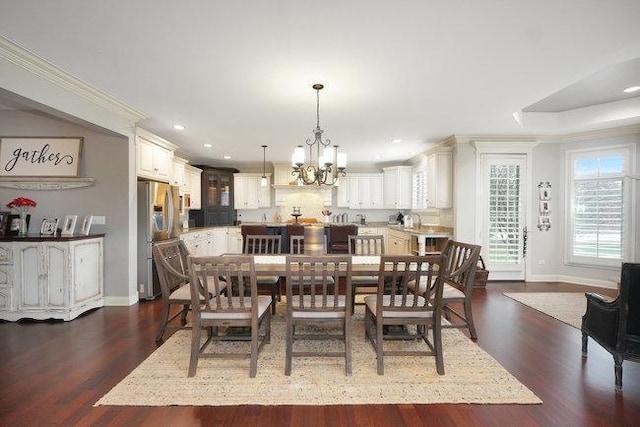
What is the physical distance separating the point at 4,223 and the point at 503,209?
7.20 metres

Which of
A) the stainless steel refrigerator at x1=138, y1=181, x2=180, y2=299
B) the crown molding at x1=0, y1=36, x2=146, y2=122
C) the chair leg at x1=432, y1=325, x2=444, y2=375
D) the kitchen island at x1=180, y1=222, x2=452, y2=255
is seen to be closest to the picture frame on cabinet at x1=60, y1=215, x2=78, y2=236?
the stainless steel refrigerator at x1=138, y1=181, x2=180, y2=299

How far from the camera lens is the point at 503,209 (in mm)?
5113

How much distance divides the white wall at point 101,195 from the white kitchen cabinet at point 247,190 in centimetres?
379

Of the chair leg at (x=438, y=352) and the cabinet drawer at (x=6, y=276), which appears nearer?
the chair leg at (x=438, y=352)

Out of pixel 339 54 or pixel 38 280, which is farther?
pixel 38 280

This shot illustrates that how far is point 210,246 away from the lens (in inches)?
257

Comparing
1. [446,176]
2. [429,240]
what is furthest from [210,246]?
[446,176]

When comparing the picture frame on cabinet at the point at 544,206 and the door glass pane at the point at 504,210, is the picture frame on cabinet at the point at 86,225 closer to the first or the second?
the door glass pane at the point at 504,210

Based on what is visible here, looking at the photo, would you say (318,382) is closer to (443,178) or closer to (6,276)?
(6,276)

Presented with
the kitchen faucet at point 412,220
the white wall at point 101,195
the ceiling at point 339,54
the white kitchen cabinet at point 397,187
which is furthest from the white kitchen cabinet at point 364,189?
the white wall at point 101,195

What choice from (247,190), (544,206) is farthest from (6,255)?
(544,206)

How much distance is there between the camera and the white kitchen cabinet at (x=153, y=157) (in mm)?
4188

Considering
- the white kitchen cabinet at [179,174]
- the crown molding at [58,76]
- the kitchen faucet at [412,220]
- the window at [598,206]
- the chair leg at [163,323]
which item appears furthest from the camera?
the kitchen faucet at [412,220]

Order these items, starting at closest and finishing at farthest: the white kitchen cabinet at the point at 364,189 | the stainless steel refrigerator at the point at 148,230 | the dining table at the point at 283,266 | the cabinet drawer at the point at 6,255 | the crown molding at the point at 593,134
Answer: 1. the dining table at the point at 283,266
2. the cabinet drawer at the point at 6,255
3. the stainless steel refrigerator at the point at 148,230
4. the crown molding at the point at 593,134
5. the white kitchen cabinet at the point at 364,189
